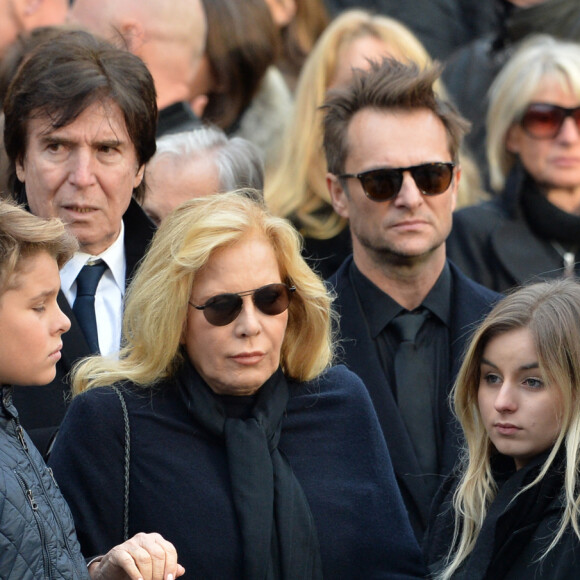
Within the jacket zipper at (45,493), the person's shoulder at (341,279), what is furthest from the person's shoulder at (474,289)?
the jacket zipper at (45,493)

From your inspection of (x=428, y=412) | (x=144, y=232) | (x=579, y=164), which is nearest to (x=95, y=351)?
(x=144, y=232)

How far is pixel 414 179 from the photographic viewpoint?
4.85 meters

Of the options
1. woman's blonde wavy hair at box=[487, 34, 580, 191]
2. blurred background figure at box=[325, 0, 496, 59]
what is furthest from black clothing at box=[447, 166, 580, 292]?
blurred background figure at box=[325, 0, 496, 59]

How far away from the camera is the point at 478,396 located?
396 centimetres

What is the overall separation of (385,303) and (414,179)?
0.47 metres

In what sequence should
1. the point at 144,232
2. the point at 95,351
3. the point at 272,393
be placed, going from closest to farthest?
the point at 272,393, the point at 95,351, the point at 144,232

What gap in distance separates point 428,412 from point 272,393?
2.87 ft

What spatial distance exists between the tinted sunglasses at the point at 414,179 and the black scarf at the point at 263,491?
1.24 metres

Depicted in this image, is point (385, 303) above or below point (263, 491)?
above

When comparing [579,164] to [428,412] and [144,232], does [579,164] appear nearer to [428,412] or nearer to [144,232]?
[428,412]

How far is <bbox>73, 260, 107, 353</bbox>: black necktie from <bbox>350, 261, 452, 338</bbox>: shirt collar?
Result: 102 cm

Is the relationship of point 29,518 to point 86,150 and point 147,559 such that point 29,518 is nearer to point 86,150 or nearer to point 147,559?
point 147,559

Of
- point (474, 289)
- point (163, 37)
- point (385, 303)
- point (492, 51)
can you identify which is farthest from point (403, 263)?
point (492, 51)

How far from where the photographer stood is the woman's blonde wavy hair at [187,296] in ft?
12.7
